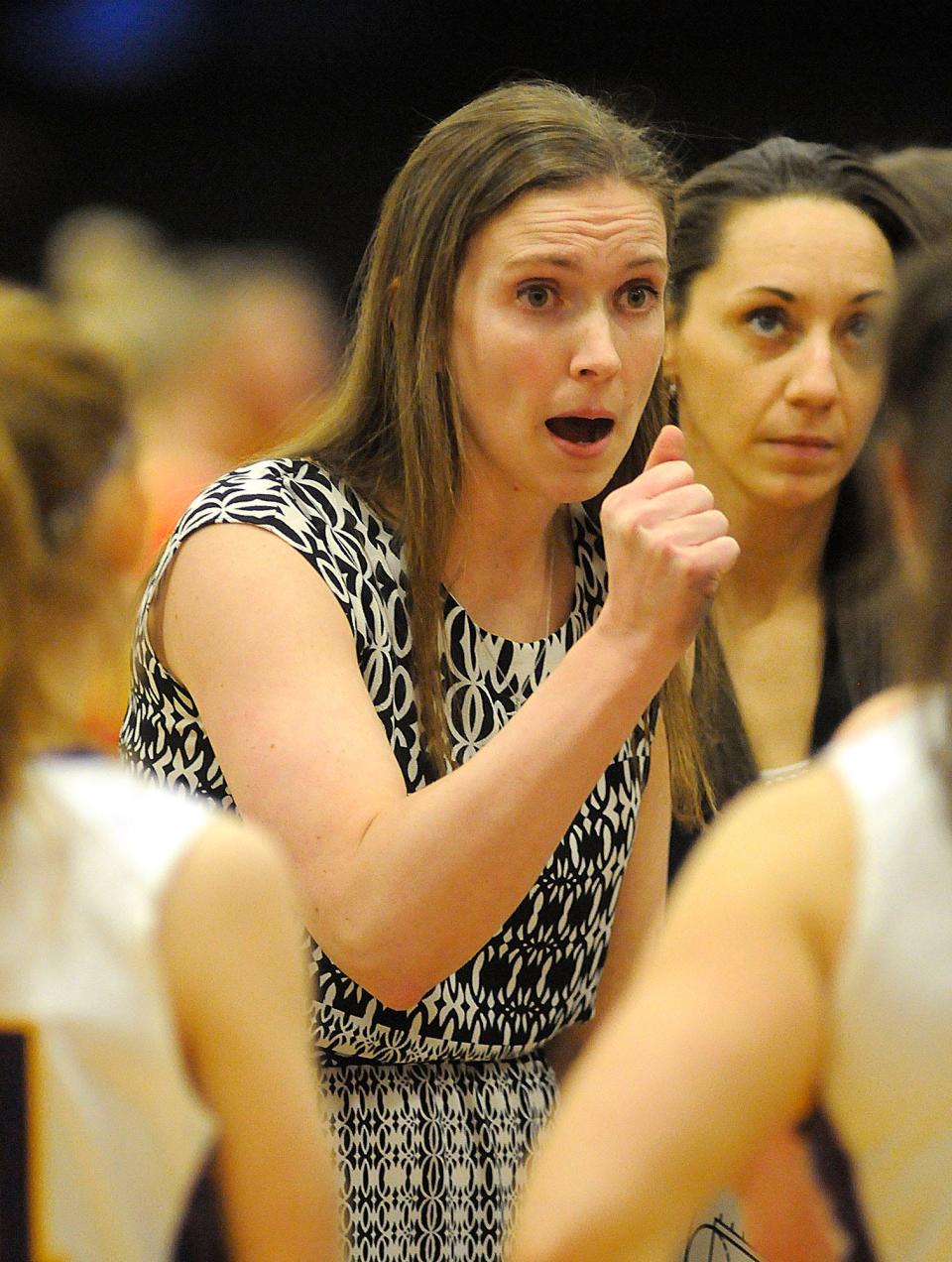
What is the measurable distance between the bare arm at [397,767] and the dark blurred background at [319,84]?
204 inches

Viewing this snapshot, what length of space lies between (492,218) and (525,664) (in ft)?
1.58

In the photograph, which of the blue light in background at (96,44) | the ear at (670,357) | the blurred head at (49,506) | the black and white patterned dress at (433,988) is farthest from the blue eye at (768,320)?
the blue light in background at (96,44)

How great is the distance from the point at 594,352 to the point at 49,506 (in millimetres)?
975

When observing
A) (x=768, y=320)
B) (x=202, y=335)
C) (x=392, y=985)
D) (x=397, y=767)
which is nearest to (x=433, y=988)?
(x=392, y=985)

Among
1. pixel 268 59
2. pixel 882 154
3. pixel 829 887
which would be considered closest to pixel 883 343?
pixel 829 887

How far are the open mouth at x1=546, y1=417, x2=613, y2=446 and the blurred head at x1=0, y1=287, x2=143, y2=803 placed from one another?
91cm

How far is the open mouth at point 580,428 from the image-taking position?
→ 6.79 ft

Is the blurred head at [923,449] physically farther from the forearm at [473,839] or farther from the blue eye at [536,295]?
the blue eye at [536,295]

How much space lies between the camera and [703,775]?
91.7 inches

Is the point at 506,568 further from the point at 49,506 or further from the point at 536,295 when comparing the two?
the point at 49,506

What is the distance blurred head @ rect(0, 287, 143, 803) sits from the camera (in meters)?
1.12

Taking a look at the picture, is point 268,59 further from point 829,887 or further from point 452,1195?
point 829,887

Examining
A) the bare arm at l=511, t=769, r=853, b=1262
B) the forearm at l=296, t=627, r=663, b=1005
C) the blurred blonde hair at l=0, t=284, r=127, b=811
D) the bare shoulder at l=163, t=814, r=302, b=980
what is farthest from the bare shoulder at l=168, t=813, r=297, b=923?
the forearm at l=296, t=627, r=663, b=1005

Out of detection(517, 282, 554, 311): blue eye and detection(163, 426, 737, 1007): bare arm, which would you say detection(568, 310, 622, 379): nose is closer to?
detection(517, 282, 554, 311): blue eye
